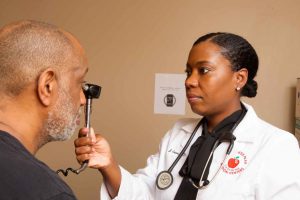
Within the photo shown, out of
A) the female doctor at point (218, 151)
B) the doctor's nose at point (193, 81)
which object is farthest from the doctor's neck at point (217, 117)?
the doctor's nose at point (193, 81)

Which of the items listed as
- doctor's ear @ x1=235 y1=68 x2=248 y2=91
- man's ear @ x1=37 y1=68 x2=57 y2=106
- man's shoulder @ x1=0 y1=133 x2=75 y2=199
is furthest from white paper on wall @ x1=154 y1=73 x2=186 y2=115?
man's shoulder @ x1=0 y1=133 x2=75 y2=199

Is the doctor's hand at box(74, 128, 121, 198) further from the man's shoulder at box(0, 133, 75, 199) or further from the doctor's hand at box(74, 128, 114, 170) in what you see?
the man's shoulder at box(0, 133, 75, 199)

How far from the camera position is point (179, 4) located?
1971mm

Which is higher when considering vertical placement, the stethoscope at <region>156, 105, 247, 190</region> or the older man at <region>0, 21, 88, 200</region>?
the older man at <region>0, 21, 88, 200</region>

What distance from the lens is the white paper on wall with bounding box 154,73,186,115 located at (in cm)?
198

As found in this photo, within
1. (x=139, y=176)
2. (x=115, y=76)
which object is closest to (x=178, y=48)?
(x=115, y=76)

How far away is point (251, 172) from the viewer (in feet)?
3.63

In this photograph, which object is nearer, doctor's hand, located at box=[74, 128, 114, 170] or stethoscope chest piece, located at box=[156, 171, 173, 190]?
doctor's hand, located at box=[74, 128, 114, 170]

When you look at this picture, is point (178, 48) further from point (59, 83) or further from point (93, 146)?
point (59, 83)

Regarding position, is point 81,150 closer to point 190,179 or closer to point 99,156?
point 99,156

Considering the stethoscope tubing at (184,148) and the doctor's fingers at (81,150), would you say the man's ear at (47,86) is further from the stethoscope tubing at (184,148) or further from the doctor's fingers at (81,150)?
the stethoscope tubing at (184,148)

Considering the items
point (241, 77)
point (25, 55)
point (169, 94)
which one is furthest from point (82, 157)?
point (169, 94)

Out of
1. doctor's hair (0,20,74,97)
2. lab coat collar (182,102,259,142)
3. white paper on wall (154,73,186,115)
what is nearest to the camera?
doctor's hair (0,20,74,97)

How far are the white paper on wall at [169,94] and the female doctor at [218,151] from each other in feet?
2.02
